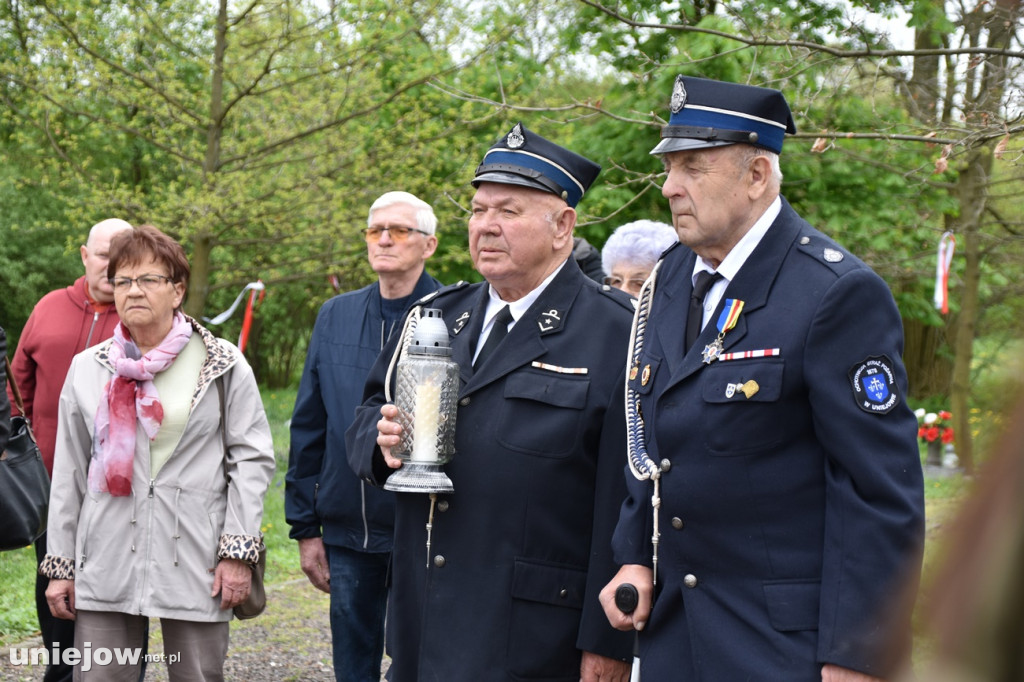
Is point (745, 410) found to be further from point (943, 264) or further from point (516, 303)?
point (943, 264)

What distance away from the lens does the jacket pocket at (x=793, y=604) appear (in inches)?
100

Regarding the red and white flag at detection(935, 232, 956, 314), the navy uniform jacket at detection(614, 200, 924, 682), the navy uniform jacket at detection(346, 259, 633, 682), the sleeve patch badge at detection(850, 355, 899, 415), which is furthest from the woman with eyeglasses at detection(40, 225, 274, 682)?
the red and white flag at detection(935, 232, 956, 314)

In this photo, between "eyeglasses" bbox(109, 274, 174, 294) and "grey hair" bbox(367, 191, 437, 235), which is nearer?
"eyeglasses" bbox(109, 274, 174, 294)

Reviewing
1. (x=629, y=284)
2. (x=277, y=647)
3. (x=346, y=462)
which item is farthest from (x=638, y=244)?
(x=277, y=647)

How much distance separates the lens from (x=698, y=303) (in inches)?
116

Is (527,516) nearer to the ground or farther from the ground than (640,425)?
nearer to the ground

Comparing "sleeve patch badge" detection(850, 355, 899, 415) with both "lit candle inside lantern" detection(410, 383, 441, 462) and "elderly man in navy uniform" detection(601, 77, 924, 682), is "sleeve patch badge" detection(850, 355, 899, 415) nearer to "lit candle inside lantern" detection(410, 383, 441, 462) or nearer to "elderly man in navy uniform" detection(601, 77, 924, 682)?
"elderly man in navy uniform" detection(601, 77, 924, 682)

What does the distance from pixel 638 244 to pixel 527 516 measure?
2521mm

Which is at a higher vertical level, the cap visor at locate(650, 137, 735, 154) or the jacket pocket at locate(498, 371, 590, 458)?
the cap visor at locate(650, 137, 735, 154)

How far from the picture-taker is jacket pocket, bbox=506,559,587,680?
3.22 m

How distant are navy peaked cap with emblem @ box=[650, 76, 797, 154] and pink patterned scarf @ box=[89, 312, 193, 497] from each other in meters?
2.24

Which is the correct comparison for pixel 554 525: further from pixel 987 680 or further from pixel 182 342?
pixel 987 680

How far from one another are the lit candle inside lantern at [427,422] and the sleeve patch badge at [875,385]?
3.87 ft

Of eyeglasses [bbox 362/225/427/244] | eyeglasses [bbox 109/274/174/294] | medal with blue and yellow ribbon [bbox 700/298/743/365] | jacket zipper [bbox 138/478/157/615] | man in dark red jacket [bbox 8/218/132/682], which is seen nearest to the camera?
medal with blue and yellow ribbon [bbox 700/298/743/365]
